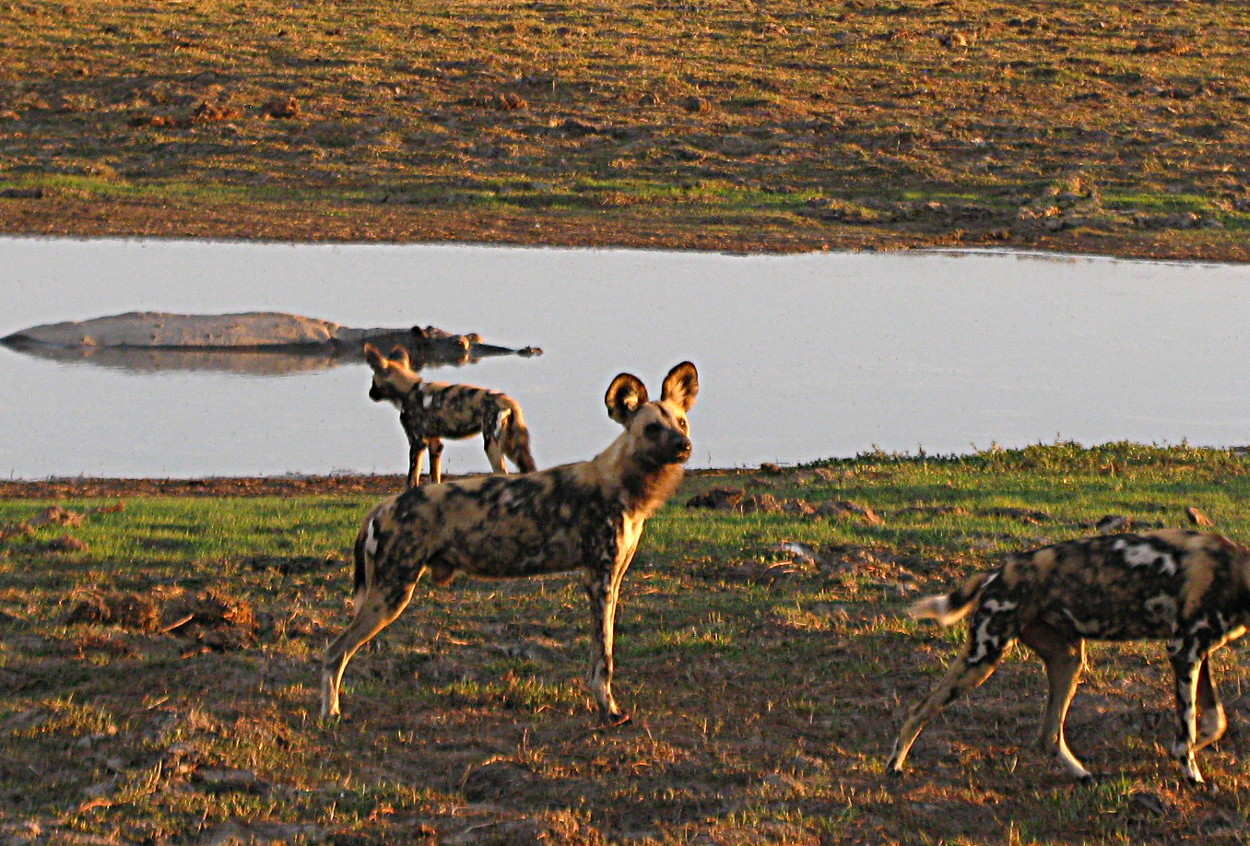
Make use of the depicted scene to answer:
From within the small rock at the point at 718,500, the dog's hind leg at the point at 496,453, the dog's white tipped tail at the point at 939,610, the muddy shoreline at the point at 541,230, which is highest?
the muddy shoreline at the point at 541,230

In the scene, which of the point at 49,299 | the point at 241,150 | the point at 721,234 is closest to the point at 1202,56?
the point at 721,234

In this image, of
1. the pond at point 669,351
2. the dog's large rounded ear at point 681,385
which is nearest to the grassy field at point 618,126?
the pond at point 669,351

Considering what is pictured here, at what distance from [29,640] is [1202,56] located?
5046cm

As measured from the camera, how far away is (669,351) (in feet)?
86.6

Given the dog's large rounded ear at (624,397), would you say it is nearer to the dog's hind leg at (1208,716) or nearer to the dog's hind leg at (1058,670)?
the dog's hind leg at (1058,670)

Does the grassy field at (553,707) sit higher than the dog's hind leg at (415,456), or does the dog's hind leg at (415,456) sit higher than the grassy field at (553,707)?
the dog's hind leg at (415,456)

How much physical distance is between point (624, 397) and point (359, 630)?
1.98 m

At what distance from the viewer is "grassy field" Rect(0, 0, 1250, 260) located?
127 ft

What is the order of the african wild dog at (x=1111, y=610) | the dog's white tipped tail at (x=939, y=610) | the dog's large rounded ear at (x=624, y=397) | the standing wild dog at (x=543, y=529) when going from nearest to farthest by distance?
the african wild dog at (x=1111, y=610) → the dog's white tipped tail at (x=939, y=610) → the dog's large rounded ear at (x=624, y=397) → the standing wild dog at (x=543, y=529)

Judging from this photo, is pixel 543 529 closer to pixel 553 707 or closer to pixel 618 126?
pixel 553 707

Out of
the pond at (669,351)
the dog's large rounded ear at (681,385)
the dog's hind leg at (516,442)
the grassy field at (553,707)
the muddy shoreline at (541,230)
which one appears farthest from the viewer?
the muddy shoreline at (541,230)

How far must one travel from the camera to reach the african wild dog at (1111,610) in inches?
336

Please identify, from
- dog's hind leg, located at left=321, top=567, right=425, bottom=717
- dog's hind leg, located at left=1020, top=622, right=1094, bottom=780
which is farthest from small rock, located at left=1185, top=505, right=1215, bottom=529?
dog's hind leg, located at left=321, top=567, right=425, bottom=717

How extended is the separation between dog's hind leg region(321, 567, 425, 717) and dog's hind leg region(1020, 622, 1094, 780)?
3429 millimetres
